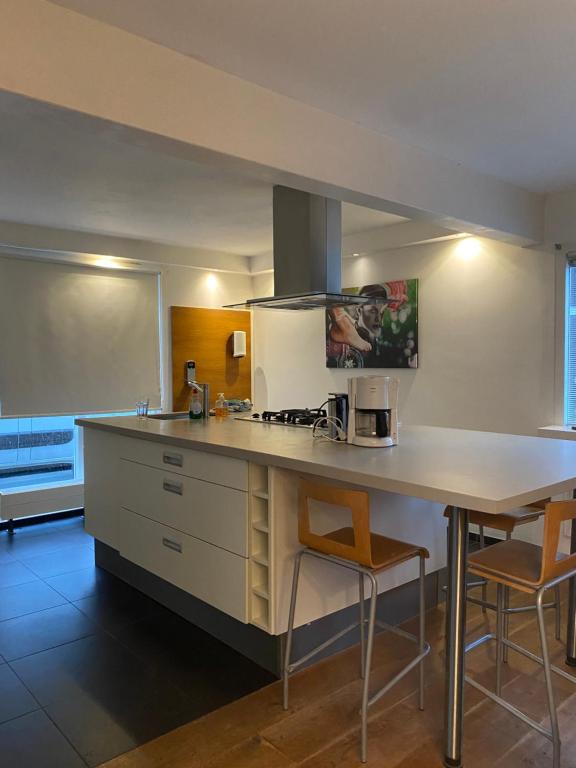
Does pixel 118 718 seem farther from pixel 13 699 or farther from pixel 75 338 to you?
pixel 75 338

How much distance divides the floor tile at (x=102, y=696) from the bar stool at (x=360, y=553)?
0.50 m

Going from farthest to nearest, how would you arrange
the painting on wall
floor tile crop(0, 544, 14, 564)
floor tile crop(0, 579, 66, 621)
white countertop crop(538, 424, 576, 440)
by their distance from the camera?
the painting on wall
floor tile crop(0, 544, 14, 564)
white countertop crop(538, 424, 576, 440)
floor tile crop(0, 579, 66, 621)

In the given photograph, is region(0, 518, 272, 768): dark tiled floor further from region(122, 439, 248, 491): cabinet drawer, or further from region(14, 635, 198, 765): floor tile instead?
region(122, 439, 248, 491): cabinet drawer

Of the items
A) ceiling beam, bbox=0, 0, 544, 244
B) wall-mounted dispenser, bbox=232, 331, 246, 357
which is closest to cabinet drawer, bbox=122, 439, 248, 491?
ceiling beam, bbox=0, 0, 544, 244

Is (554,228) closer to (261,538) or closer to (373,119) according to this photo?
(373,119)

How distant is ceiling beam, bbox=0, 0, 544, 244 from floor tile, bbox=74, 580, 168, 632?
2.29 metres

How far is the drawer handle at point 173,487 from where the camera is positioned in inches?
110

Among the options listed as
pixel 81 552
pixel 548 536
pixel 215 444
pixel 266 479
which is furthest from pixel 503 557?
pixel 81 552

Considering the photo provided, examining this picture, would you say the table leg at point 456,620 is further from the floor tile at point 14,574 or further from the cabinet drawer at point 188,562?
the floor tile at point 14,574

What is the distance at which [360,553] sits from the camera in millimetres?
1969

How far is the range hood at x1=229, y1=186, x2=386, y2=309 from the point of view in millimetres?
3199

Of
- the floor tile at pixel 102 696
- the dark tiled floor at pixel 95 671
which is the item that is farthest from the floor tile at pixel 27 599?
the floor tile at pixel 102 696

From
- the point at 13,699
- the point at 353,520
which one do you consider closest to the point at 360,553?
the point at 353,520

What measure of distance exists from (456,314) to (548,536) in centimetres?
296
